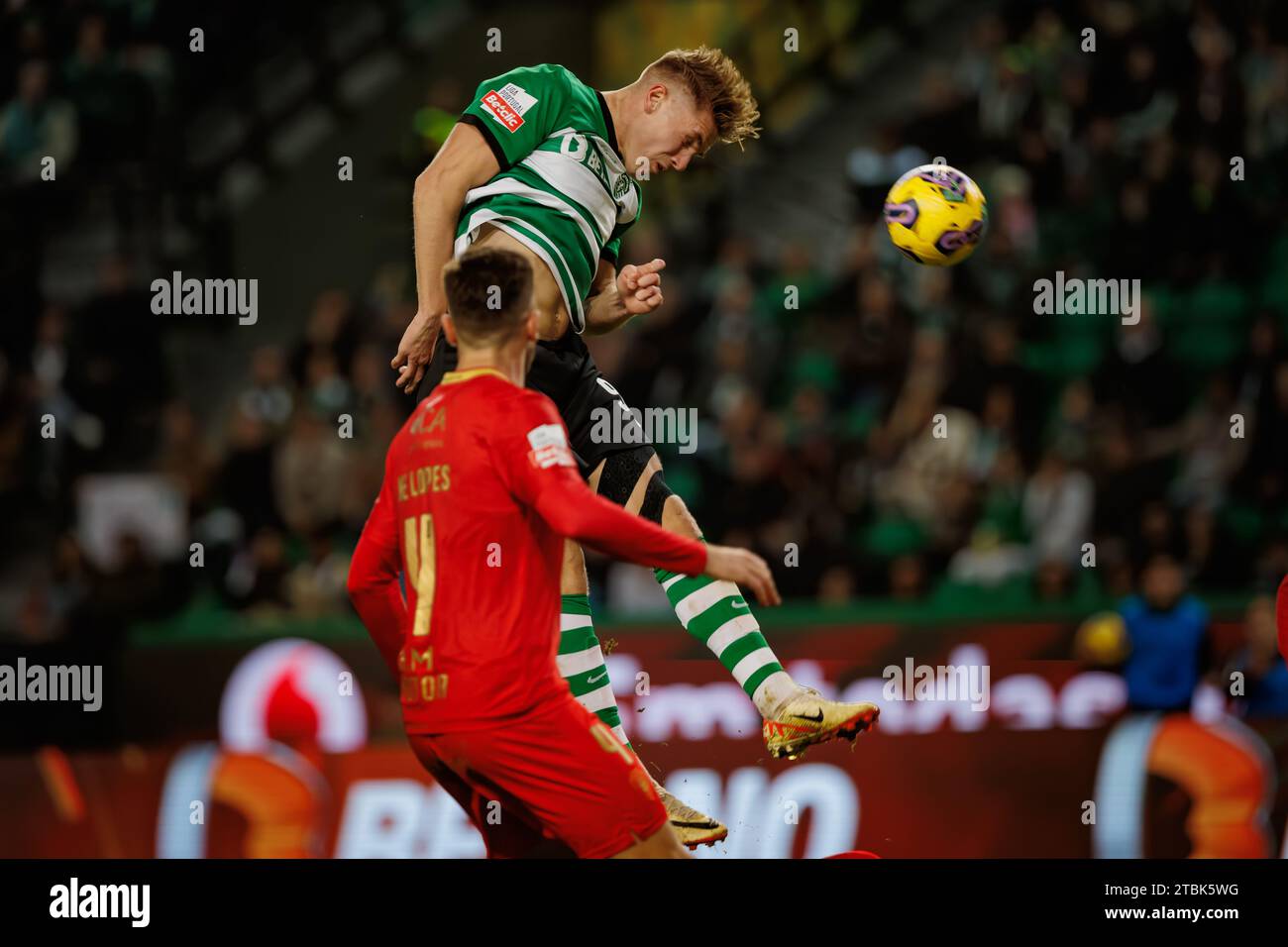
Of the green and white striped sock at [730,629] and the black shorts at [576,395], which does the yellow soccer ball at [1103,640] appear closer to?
the green and white striped sock at [730,629]

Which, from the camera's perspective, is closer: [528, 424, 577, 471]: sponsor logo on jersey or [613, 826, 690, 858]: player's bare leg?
[528, 424, 577, 471]: sponsor logo on jersey

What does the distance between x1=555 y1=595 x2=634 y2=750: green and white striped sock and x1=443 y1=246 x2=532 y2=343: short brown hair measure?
120 cm

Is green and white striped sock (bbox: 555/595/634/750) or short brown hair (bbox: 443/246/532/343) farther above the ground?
short brown hair (bbox: 443/246/532/343)

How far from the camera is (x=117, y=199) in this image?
13.2 meters

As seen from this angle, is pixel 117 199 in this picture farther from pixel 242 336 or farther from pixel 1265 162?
pixel 1265 162

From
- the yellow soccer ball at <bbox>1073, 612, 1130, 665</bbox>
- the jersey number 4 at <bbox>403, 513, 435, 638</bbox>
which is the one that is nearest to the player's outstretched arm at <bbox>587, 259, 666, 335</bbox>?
the jersey number 4 at <bbox>403, 513, 435, 638</bbox>


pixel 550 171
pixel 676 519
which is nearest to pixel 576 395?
pixel 676 519

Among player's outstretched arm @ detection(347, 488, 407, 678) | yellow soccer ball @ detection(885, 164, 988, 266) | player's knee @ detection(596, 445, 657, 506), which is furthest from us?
yellow soccer ball @ detection(885, 164, 988, 266)

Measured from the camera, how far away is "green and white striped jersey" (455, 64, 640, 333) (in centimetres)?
562

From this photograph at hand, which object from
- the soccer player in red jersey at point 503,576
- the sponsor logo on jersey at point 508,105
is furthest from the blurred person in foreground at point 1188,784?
the sponsor logo on jersey at point 508,105

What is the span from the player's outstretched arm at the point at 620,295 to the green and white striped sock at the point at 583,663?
3.23 feet
